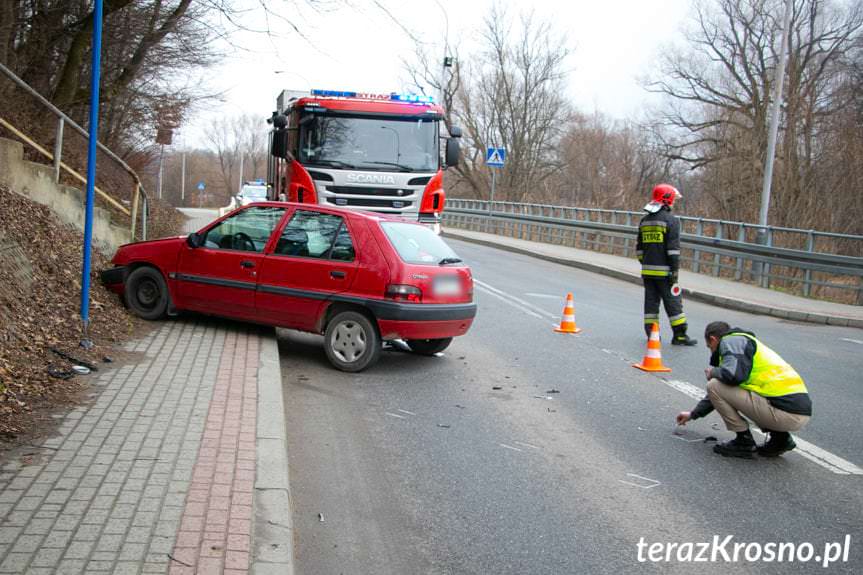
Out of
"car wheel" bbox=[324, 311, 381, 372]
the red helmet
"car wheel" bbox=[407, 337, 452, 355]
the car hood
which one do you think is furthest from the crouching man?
the car hood

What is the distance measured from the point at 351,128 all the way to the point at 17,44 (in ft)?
20.9

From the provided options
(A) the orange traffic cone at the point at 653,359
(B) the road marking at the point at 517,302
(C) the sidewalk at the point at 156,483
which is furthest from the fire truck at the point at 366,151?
(C) the sidewalk at the point at 156,483

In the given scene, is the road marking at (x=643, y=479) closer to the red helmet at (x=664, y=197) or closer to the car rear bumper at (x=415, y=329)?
the car rear bumper at (x=415, y=329)

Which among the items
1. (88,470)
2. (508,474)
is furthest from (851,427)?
(88,470)

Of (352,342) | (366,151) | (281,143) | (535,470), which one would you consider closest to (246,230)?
(352,342)

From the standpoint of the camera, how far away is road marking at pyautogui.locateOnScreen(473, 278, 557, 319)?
43.1ft

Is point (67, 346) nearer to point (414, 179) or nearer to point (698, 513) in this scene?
point (698, 513)

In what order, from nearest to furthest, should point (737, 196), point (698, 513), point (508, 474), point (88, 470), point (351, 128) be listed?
point (88, 470), point (698, 513), point (508, 474), point (351, 128), point (737, 196)

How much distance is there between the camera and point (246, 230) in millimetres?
9398

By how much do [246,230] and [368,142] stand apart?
6149 mm

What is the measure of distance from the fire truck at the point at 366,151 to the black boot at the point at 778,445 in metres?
9.80

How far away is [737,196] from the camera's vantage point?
3203cm

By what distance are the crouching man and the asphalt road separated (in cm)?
16

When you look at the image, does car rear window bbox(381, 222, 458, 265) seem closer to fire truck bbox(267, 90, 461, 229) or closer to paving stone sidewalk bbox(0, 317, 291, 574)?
paving stone sidewalk bbox(0, 317, 291, 574)
